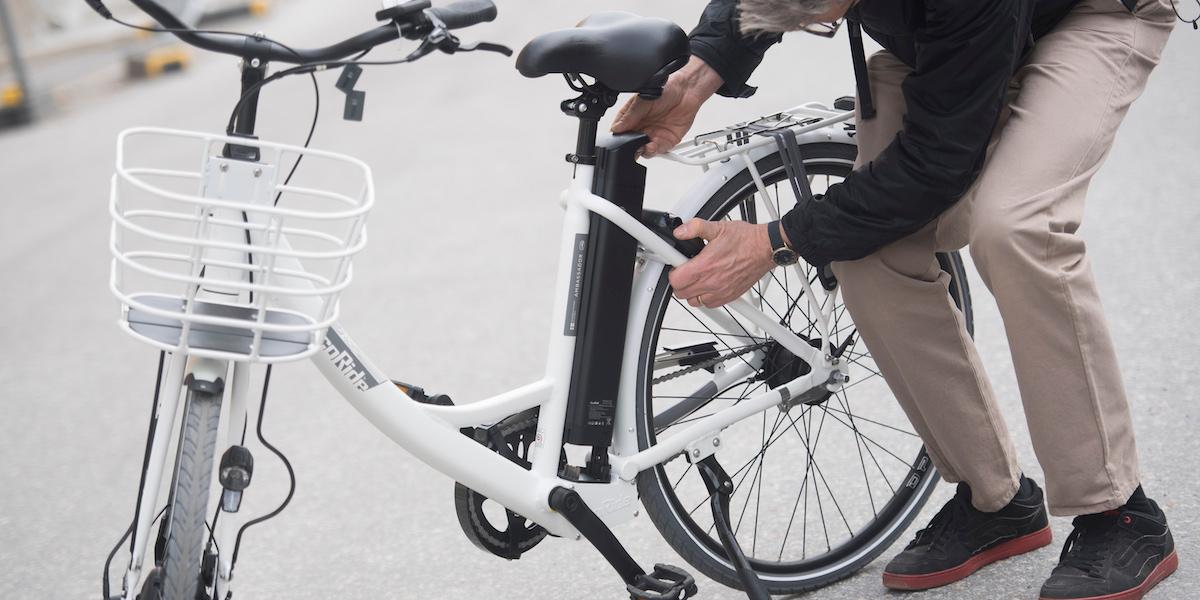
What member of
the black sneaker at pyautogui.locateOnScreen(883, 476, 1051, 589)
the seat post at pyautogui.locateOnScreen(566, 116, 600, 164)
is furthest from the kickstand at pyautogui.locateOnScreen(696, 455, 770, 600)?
the seat post at pyautogui.locateOnScreen(566, 116, 600, 164)

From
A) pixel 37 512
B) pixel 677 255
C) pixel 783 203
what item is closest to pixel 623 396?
pixel 677 255

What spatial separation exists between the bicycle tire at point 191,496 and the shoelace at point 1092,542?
1725mm

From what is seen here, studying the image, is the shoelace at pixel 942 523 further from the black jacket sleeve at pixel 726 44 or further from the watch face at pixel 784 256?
the black jacket sleeve at pixel 726 44

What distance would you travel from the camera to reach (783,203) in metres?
2.79

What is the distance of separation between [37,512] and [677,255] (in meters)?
2.33

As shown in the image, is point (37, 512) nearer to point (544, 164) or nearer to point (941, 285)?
point (941, 285)

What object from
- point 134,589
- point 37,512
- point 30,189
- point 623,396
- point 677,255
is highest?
point 677,255

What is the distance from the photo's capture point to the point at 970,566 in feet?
8.93

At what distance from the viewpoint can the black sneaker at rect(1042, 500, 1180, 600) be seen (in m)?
2.44

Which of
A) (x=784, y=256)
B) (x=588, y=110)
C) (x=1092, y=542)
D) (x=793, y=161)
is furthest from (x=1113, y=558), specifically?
(x=588, y=110)

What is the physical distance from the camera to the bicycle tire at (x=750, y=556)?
2500mm

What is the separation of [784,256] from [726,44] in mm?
519

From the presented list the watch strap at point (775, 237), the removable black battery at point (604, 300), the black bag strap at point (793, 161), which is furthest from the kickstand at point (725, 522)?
the black bag strap at point (793, 161)

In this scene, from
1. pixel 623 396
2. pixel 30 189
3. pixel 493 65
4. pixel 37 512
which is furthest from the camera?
pixel 493 65
